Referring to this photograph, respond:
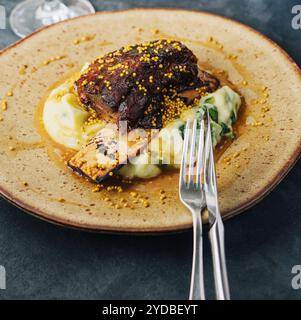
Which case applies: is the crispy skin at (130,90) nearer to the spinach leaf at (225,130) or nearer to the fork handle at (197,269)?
the spinach leaf at (225,130)

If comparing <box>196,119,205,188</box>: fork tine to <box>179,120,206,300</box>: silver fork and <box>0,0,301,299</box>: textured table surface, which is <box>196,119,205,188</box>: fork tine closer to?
<box>179,120,206,300</box>: silver fork

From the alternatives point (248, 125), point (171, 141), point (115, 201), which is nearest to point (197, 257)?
point (115, 201)

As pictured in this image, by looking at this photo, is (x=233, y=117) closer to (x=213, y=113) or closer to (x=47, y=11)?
(x=213, y=113)

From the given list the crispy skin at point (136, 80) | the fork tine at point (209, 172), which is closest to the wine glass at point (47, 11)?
the crispy skin at point (136, 80)

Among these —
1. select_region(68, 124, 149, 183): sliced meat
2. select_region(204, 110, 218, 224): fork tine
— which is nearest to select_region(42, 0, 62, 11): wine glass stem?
select_region(68, 124, 149, 183): sliced meat

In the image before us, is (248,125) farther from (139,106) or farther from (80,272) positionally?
(80,272)
